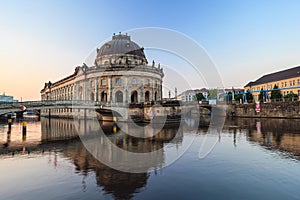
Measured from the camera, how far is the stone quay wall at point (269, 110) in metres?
42.8

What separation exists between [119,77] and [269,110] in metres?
37.6

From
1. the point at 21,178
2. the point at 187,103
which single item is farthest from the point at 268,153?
the point at 187,103

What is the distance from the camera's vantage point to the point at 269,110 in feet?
155

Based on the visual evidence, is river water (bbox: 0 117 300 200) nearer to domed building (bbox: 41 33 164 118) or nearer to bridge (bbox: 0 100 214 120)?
bridge (bbox: 0 100 214 120)

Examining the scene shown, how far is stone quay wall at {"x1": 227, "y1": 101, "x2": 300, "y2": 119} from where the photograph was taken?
42.8m

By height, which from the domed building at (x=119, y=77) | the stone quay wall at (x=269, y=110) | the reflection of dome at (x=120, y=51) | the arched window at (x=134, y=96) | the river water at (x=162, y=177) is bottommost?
the river water at (x=162, y=177)

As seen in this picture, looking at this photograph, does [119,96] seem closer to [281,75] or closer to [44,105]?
[44,105]

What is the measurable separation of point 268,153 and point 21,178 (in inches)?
588

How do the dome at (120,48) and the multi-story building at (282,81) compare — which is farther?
the multi-story building at (282,81)

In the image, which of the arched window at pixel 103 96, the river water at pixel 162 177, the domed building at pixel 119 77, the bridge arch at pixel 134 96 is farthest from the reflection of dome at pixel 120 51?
the river water at pixel 162 177

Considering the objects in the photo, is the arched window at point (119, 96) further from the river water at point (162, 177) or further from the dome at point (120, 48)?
the river water at point (162, 177)

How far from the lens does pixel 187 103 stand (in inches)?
1672

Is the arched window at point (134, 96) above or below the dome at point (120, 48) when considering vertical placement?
below

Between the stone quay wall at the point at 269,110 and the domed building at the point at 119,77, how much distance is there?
22.3 meters
